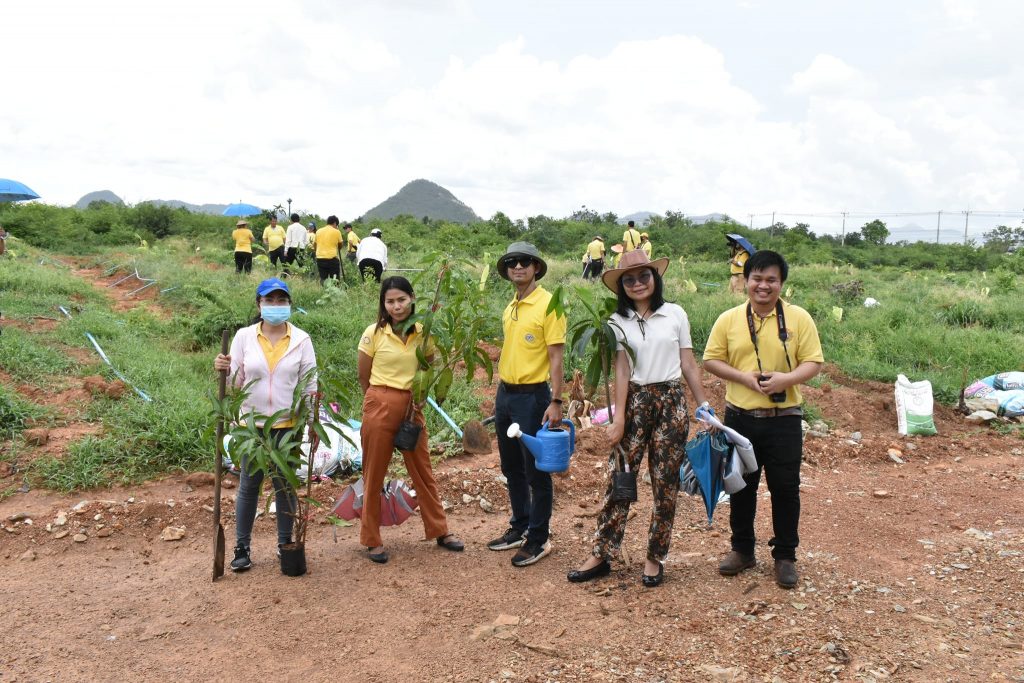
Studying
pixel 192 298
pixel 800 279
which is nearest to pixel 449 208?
pixel 800 279

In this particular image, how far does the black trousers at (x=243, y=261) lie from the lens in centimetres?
1321

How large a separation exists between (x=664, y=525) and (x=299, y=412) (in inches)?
70.5

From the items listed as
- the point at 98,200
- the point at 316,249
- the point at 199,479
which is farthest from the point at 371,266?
the point at 98,200

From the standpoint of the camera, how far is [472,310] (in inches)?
148

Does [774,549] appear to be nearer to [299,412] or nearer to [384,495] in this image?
[384,495]

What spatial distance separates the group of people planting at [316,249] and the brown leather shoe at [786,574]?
26.9 feet

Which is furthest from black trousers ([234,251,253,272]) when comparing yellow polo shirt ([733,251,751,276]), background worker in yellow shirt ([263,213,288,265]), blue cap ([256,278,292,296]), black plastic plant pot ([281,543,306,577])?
black plastic plant pot ([281,543,306,577])

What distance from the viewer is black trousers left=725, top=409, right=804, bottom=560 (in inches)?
131

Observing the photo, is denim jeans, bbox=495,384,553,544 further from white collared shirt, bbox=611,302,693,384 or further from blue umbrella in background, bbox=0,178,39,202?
blue umbrella in background, bbox=0,178,39,202

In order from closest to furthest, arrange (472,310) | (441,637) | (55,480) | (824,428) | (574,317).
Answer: (441,637) → (472,310) → (55,480) → (824,428) → (574,317)

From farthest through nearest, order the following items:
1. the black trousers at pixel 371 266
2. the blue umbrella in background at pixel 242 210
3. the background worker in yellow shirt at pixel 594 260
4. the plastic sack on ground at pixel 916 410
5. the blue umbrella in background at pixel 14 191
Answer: the blue umbrella in background at pixel 242 210 < the blue umbrella in background at pixel 14 191 < the background worker in yellow shirt at pixel 594 260 < the black trousers at pixel 371 266 < the plastic sack on ground at pixel 916 410

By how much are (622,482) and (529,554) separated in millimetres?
732

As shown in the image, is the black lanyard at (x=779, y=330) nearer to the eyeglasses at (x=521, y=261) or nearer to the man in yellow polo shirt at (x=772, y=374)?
the man in yellow polo shirt at (x=772, y=374)

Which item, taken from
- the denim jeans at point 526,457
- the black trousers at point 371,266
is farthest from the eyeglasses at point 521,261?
the black trousers at point 371,266
